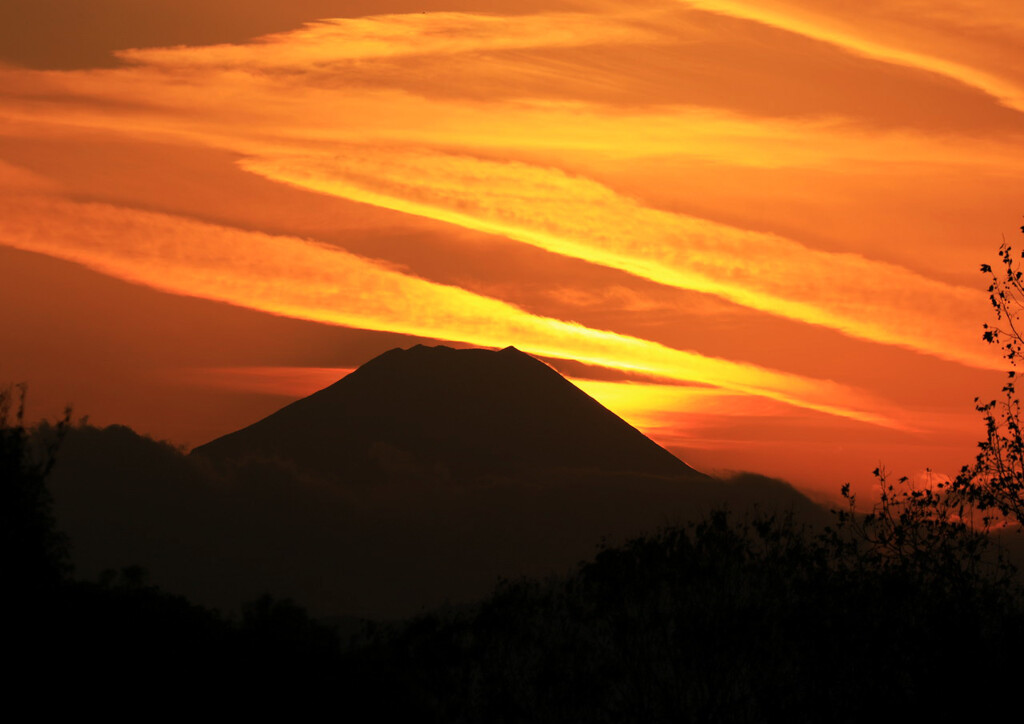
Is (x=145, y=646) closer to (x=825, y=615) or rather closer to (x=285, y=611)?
(x=285, y=611)

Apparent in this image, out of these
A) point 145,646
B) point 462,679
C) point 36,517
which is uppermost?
point 36,517

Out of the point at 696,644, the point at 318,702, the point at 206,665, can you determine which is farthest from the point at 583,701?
the point at 206,665

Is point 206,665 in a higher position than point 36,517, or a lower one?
lower

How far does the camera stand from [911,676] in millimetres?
32062

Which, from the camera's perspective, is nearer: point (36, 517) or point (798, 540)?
point (36, 517)

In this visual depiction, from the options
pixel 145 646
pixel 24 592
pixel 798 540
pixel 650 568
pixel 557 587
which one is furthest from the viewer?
pixel 557 587

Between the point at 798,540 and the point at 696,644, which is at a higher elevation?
the point at 798,540

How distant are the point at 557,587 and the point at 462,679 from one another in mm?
17738

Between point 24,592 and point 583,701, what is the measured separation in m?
23.0

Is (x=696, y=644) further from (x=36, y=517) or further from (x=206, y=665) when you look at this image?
(x=36, y=517)

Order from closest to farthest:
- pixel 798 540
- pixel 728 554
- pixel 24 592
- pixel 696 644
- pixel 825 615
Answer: pixel 24 592
pixel 825 615
pixel 696 644
pixel 798 540
pixel 728 554

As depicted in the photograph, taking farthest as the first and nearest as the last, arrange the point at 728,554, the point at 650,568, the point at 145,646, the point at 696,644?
the point at 650,568, the point at 728,554, the point at 696,644, the point at 145,646

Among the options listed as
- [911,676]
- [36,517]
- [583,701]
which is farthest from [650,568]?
[36,517]

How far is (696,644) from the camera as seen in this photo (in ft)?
148
